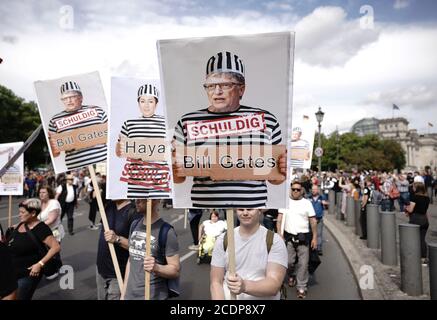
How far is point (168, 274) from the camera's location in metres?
3.34

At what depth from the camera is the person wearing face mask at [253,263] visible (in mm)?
2730

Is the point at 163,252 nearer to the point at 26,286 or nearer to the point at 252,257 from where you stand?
the point at 252,257

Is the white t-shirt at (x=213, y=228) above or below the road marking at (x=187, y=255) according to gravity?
above

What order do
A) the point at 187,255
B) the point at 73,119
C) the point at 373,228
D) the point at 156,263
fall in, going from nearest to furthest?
the point at 156,263, the point at 73,119, the point at 187,255, the point at 373,228

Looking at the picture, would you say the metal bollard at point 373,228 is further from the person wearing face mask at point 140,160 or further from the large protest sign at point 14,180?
the large protest sign at point 14,180

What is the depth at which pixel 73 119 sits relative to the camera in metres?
4.37

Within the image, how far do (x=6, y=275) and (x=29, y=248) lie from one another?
5.52ft

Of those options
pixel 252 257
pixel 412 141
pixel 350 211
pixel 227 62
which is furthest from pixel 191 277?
pixel 412 141

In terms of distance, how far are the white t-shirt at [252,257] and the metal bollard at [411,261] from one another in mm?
3726

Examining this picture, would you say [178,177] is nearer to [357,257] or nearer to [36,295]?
[36,295]

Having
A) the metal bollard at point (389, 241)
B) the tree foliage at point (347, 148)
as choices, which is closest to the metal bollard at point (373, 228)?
the metal bollard at point (389, 241)
